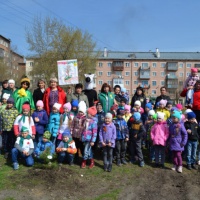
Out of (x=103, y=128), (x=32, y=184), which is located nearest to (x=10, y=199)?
(x=32, y=184)

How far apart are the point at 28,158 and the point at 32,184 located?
1102 mm

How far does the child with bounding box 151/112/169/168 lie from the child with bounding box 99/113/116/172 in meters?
1.13

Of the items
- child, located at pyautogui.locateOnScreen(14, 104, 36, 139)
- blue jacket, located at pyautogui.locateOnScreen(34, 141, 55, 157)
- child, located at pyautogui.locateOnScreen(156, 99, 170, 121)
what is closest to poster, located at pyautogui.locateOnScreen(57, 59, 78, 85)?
child, located at pyautogui.locateOnScreen(14, 104, 36, 139)

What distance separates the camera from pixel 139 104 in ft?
24.5

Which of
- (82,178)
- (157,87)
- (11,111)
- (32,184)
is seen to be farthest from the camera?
(157,87)

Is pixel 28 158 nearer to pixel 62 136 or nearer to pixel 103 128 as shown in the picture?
pixel 62 136

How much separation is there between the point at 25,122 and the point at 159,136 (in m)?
3.55

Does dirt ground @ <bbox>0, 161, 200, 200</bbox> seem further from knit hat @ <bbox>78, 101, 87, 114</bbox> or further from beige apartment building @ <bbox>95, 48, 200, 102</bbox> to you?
beige apartment building @ <bbox>95, 48, 200, 102</bbox>

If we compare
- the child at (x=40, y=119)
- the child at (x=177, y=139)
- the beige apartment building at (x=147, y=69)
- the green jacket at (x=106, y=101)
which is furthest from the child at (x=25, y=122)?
the beige apartment building at (x=147, y=69)

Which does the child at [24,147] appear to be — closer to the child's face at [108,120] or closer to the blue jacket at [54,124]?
the blue jacket at [54,124]

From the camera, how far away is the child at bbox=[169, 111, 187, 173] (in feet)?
20.4

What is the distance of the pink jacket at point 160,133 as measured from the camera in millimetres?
6375

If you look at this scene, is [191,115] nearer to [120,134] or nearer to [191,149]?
[191,149]

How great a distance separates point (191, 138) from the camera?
6.45 m
